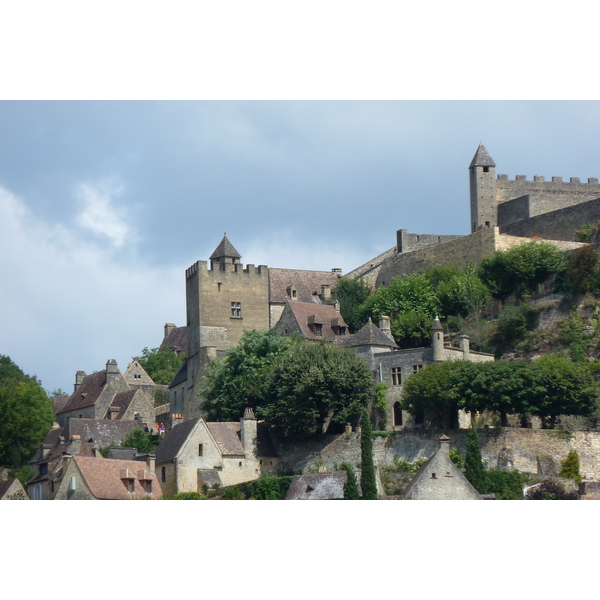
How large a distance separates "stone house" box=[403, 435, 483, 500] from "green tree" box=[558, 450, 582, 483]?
216 inches

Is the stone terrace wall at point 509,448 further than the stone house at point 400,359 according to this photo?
No

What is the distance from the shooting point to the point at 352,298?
76.1 metres

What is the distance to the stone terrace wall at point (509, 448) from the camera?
55250mm

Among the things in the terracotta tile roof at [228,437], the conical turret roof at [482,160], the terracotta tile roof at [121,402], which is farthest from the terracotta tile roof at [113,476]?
the conical turret roof at [482,160]

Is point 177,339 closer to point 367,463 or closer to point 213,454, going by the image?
point 213,454

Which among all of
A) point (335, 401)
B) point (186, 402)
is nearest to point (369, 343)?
point (335, 401)

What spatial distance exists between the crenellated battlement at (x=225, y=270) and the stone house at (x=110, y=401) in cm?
667

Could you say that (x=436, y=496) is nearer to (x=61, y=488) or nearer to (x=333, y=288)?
(x=61, y=488)

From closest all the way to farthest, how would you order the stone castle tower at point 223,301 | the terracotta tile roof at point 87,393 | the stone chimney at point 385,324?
the stone chimney at point 385,324 → the stone castle tower at point 223,301 → the terracotta tile roof at point 87,393

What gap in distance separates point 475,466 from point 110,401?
26773mm

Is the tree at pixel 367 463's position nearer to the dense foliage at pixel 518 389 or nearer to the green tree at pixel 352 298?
the dense foliage at pixel 518 389

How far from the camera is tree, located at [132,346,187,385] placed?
83250 millimetres

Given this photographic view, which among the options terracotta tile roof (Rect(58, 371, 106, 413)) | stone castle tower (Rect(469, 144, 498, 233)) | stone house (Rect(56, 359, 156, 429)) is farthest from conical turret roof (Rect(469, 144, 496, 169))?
terracotta tile roof (Rect(58, 371, 106, 413))

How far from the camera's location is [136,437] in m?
65.5
